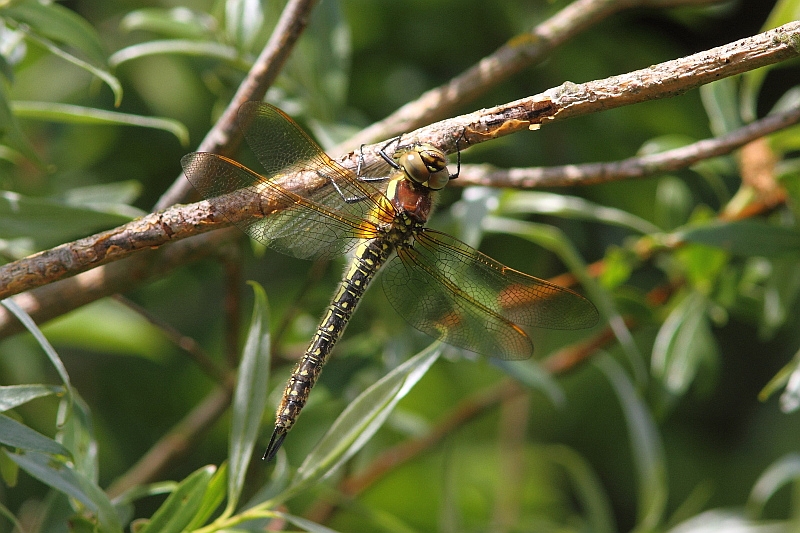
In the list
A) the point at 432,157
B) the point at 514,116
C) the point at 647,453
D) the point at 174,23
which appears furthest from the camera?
the point at 647,453

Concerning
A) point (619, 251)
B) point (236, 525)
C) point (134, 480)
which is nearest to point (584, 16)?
point (619, 251)

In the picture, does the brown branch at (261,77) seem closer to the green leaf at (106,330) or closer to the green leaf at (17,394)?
the green leaf at (17,394)

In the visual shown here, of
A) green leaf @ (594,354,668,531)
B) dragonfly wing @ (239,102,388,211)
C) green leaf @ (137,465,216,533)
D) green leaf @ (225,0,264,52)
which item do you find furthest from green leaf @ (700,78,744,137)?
green leaf @ (137,465,216,533)

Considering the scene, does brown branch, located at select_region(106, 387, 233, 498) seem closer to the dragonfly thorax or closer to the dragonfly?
the dragonfly

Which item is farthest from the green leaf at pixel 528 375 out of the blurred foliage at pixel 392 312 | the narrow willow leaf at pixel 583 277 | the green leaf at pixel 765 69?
the green leaf at pixel 765 69

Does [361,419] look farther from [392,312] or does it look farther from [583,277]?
[583,277]

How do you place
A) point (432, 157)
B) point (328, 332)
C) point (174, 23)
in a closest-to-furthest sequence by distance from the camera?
point (432, 157) → point (328, 332) → point (174, 23)

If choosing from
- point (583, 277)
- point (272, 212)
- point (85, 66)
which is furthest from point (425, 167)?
point (85, 66)
